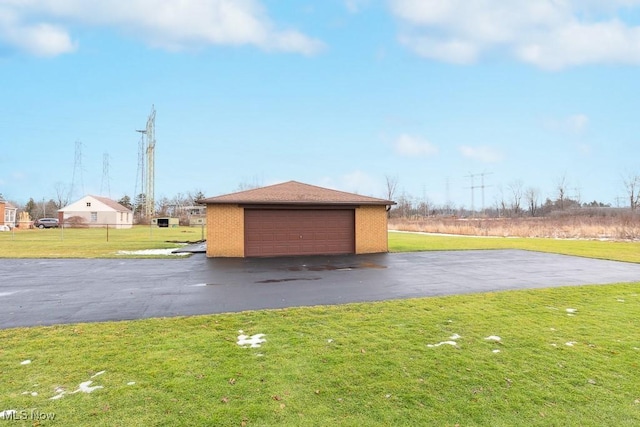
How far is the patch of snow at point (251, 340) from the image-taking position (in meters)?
4.80

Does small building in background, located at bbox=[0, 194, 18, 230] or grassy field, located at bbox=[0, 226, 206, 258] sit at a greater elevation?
small building in background, located at bbox=[0, 194, 18, 230]

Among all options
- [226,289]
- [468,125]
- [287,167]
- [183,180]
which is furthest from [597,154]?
[183,180]

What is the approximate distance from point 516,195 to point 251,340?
230ft

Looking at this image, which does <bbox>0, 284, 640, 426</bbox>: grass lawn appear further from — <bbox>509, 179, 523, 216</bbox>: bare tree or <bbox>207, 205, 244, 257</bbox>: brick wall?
<bbox>509, 179, 523, 216</bbox>: bare tree

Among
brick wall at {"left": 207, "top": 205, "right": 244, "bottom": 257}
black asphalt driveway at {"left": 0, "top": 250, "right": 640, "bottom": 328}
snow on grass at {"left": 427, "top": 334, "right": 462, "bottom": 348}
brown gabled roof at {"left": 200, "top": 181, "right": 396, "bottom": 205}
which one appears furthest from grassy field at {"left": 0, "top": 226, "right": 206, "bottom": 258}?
snow on grass at {"left": 427, "top": 334, "right": 462, "bottom": 348}

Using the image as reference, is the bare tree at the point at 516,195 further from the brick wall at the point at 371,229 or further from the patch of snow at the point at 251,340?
the patch of snow at the point at 251,340

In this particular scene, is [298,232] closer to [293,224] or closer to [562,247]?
[293,224]

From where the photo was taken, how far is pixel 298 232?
15969 millimetres

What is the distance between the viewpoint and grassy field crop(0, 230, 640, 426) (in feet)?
10.7

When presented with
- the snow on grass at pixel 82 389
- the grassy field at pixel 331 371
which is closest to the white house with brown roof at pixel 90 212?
the grassy field at pixel 331 371

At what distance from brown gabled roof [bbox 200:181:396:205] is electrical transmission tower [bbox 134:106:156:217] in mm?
44107

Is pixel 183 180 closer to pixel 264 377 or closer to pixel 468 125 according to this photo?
pixel 468 125

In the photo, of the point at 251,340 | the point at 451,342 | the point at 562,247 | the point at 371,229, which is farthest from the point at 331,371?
the point at 562,247

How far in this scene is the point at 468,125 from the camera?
31.2 meters
